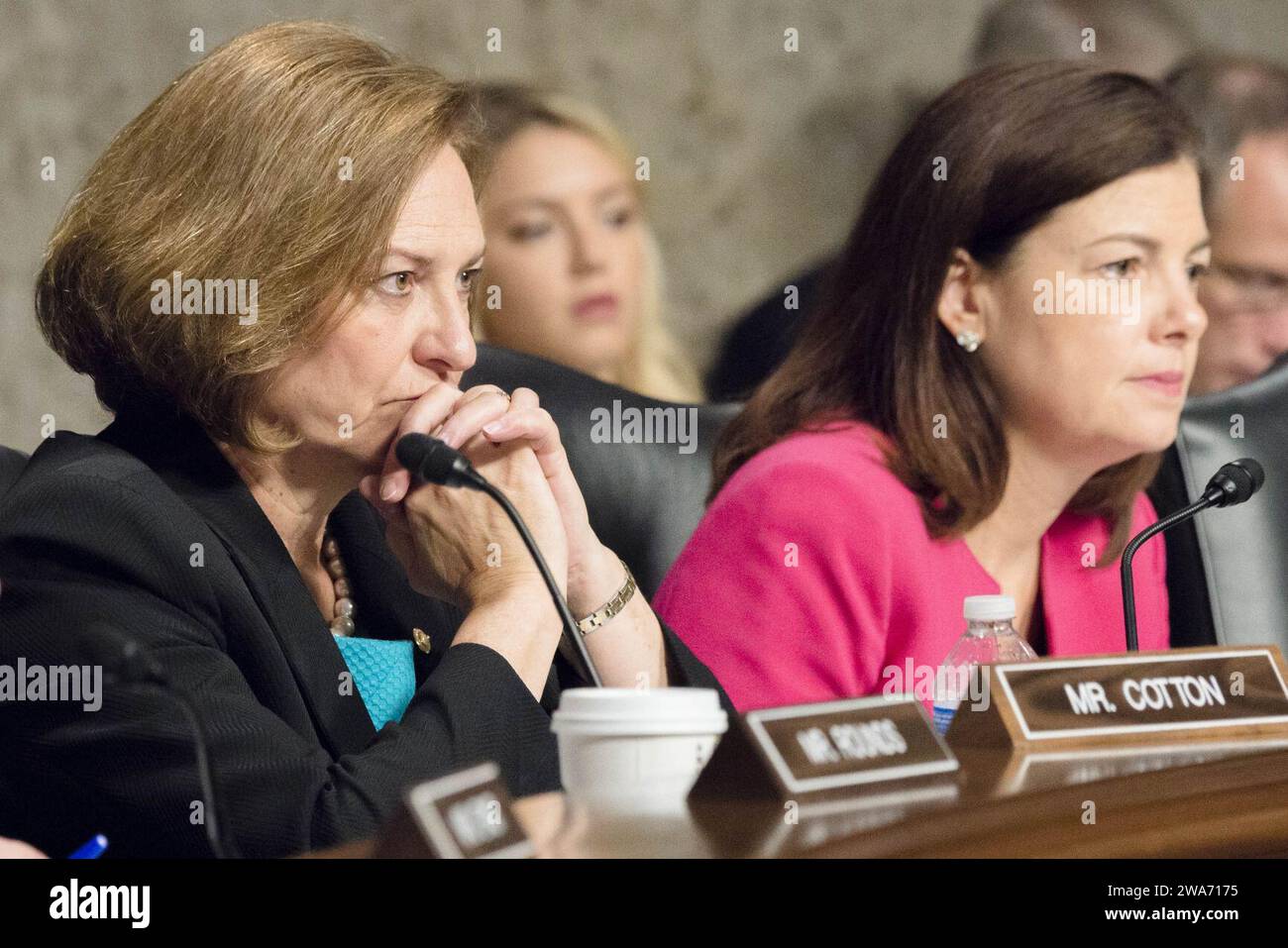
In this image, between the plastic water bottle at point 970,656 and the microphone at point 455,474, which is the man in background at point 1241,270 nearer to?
the plastic water bottle at point 970,656

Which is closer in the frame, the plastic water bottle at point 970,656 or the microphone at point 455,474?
the microphone at point 455,474

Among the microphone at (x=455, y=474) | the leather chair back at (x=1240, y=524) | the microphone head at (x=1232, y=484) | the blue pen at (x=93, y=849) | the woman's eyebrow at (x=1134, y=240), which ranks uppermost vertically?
the woman's eyebrow at (x=1134, y=240)

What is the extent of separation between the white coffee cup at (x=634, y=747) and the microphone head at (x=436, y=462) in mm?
275

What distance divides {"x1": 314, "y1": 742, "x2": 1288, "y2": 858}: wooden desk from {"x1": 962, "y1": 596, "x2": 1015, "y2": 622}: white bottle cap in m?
0.19

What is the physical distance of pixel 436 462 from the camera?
1278mm

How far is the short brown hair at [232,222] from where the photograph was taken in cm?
149

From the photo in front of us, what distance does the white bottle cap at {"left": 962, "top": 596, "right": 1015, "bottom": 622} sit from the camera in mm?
1445

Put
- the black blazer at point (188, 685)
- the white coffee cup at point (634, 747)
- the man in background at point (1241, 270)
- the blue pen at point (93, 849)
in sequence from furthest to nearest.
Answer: the man in background at point (1241, 270) < the black blazer at point (188, 685) < the white coffee cup at point (634, 747) < the blue pen at point (93, 849)

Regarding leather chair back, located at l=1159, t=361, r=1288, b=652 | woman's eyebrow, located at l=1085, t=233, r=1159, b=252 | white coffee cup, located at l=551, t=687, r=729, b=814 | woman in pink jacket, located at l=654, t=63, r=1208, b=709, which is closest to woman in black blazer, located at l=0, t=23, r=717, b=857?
white coffee cup, located at l=551, t=687, r=729, b=814

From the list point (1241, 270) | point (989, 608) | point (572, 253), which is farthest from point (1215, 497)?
point (1241, 270)

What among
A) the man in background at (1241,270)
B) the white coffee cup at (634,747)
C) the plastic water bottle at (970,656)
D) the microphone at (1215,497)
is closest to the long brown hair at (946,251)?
the plastic water bottle at (970,656)

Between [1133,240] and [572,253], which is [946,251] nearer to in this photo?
[1133,240]

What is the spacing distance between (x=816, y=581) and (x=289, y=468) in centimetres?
64
